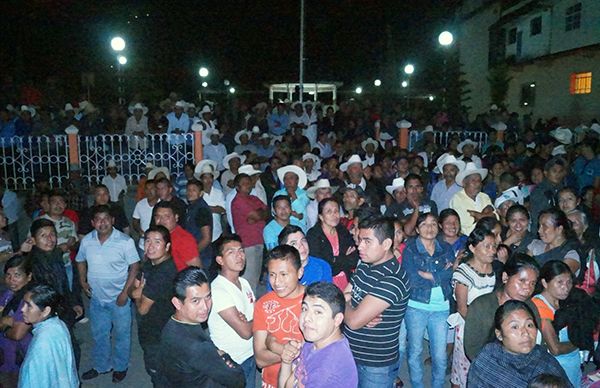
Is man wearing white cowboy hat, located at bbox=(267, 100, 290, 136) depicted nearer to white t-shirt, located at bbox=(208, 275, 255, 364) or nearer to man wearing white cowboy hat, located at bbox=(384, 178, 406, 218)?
man wearing white cowboy hat, located at bbox=(384, 178, 406, 218)

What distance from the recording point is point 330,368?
2.80 m

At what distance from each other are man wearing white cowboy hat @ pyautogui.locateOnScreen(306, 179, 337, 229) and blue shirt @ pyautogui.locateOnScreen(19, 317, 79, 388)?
12.5ft

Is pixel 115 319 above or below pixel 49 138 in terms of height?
below

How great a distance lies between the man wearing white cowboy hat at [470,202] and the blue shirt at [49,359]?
4883mm

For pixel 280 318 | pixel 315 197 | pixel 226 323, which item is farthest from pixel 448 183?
pixel 280 318

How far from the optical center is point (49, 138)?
10898mm

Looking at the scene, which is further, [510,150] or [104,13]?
[104,13]

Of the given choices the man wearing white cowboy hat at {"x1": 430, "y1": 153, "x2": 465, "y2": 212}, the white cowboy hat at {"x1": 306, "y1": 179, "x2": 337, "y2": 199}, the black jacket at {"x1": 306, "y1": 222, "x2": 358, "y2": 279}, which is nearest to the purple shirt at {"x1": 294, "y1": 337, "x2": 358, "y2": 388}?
the black jacket at {"x1": 306, "y1": 222, "x2": 358, "y2": 279}

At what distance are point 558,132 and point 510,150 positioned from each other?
323 centimetres

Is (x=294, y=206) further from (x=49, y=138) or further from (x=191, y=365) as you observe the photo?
(x=49, y=138)

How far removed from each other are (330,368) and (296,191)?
15.3 feet

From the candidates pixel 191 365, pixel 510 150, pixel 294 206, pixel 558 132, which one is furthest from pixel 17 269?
pixel 558 132

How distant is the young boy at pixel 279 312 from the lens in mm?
3498

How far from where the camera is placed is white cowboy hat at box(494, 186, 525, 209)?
716cm
